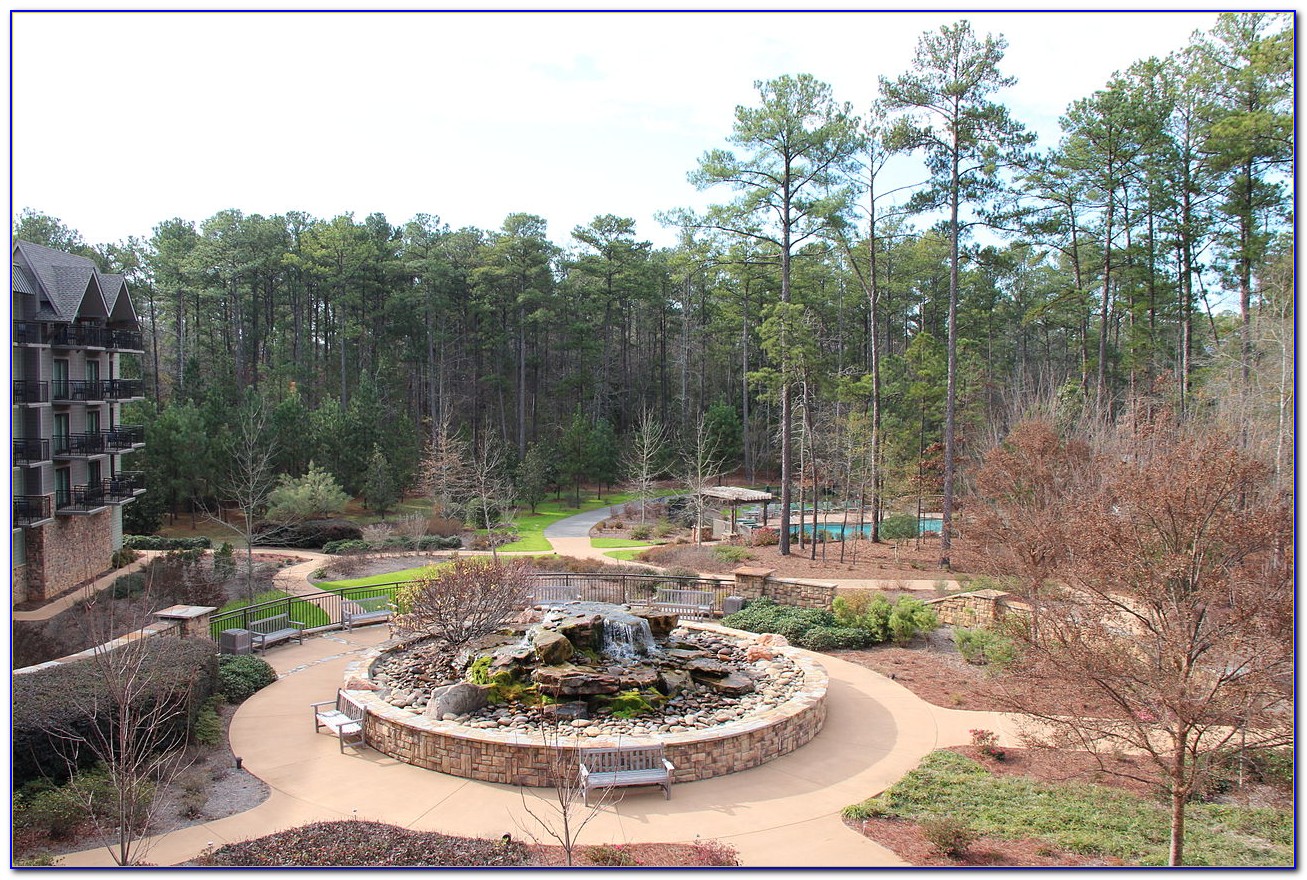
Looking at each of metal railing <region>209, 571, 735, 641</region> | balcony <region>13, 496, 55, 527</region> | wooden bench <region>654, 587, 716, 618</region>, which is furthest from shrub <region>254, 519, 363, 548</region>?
wooden bench <region>654, 587, 716, 618</region>

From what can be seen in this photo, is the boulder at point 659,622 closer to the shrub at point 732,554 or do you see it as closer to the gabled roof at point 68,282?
the shrub at point 732,554

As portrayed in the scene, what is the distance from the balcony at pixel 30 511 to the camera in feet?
66.4

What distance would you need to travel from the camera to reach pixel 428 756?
10672 mm

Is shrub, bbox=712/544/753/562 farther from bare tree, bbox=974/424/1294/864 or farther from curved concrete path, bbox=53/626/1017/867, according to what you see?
bare tree, bbox=974/424/1294/864

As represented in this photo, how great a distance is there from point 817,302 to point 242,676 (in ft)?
123

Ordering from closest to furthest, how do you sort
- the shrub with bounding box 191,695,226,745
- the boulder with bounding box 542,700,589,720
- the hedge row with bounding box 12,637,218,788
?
the hedge row with bounding box 12,637,218,788
the shrub with bounding box 191,695,226,745
the boulder with bounding box 542,700,589,720

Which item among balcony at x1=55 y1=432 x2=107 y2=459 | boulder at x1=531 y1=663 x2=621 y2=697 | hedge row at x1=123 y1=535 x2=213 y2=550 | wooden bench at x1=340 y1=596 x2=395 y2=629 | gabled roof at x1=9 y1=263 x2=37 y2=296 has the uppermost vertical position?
gabled roof at x1=9 y1=263 x2=37 y2=296

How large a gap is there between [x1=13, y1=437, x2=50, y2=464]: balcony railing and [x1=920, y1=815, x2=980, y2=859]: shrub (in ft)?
73.2

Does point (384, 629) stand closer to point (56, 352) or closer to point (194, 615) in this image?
point (194, 615)

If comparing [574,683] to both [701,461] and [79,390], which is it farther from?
[701,461]

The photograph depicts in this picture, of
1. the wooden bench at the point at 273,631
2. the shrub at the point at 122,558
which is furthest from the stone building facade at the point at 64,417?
the wooden bench at the point at 273,631

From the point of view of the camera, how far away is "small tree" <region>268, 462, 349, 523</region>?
31.6 m

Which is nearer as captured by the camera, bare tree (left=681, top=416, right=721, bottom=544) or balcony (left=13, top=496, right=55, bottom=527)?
balcony (left=13, top=496, right=55, bottom=527)

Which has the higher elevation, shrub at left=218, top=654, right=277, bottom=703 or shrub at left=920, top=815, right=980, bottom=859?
shrub at left=920, top=815, right=980, bottom=859
